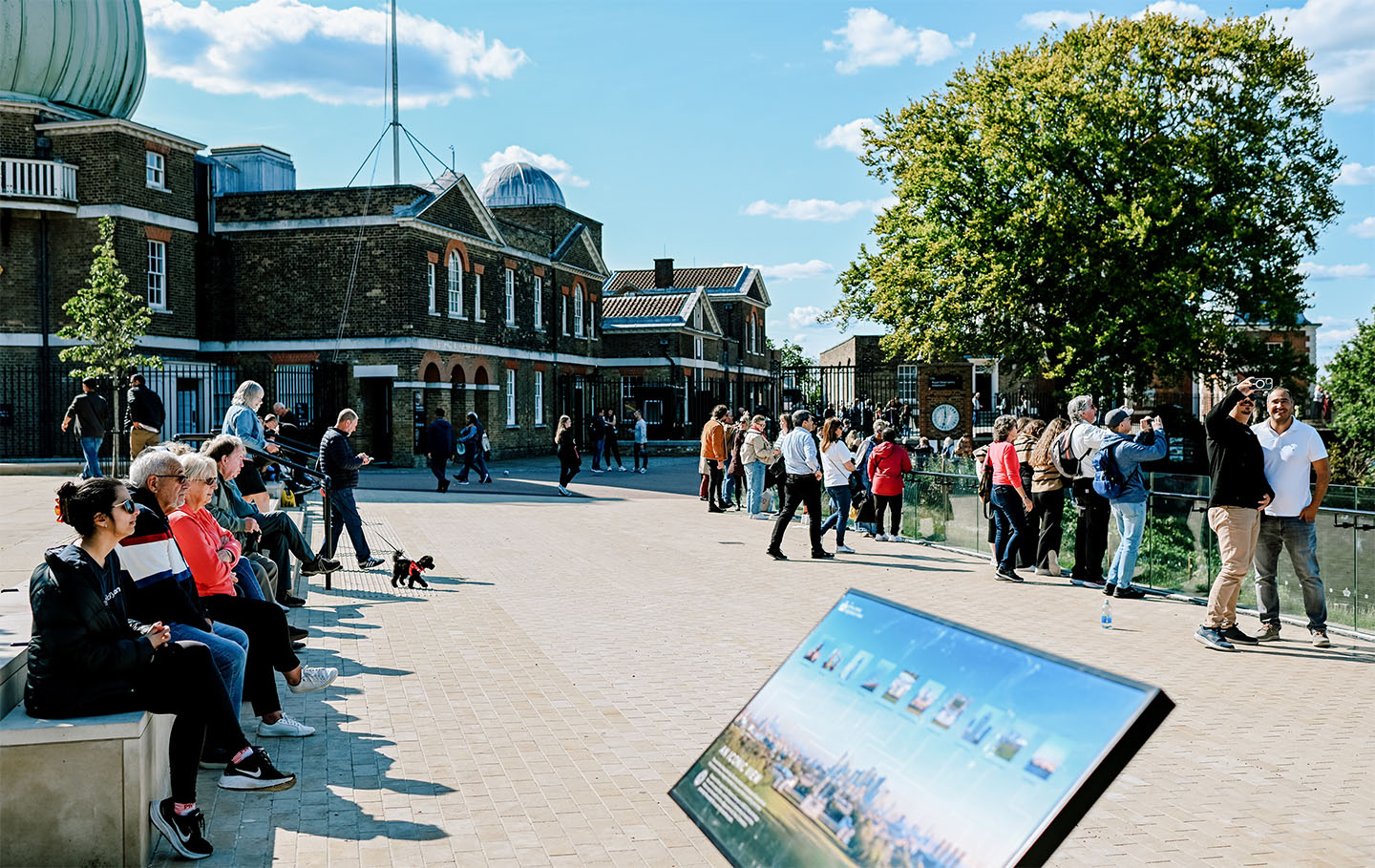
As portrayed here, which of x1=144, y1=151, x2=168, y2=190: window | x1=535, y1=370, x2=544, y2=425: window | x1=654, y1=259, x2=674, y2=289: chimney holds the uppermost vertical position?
x1=654, y1=259, x2=674, y2=289: chimney

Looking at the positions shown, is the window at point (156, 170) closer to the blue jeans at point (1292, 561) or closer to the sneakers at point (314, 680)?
the sneakers at point (314, 680)

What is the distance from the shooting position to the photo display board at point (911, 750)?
2619 mm

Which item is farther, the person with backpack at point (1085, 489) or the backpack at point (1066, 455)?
the backpack at point (1066, 455)

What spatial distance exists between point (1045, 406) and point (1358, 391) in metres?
23.8

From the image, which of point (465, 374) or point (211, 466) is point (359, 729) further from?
point (465, 374)

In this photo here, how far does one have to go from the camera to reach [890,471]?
1616cm

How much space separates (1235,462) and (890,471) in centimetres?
770

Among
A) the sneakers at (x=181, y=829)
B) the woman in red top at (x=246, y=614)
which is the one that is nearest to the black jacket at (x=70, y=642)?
the sneakers at (x=181, y=829)

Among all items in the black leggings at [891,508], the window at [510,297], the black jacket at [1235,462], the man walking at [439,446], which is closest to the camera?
the black jacket at [1235,462]

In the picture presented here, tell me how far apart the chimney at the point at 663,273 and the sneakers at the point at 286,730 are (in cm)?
5818

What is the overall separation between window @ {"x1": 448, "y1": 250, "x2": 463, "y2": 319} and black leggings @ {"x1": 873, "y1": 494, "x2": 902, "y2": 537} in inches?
857

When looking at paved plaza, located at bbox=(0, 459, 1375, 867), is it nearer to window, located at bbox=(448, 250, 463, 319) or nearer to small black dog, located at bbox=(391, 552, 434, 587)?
small black dog, located at bbox=(391, 552, 434, 587)

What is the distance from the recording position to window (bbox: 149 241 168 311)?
31.5 m

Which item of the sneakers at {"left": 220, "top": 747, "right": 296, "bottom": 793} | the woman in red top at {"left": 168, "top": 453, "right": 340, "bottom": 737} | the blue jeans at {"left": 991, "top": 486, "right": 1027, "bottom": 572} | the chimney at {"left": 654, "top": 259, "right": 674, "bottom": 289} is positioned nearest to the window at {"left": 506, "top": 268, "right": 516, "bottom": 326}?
the chimney at {"left": 654, "top": 259, "right": 674, "bottom": 289}
